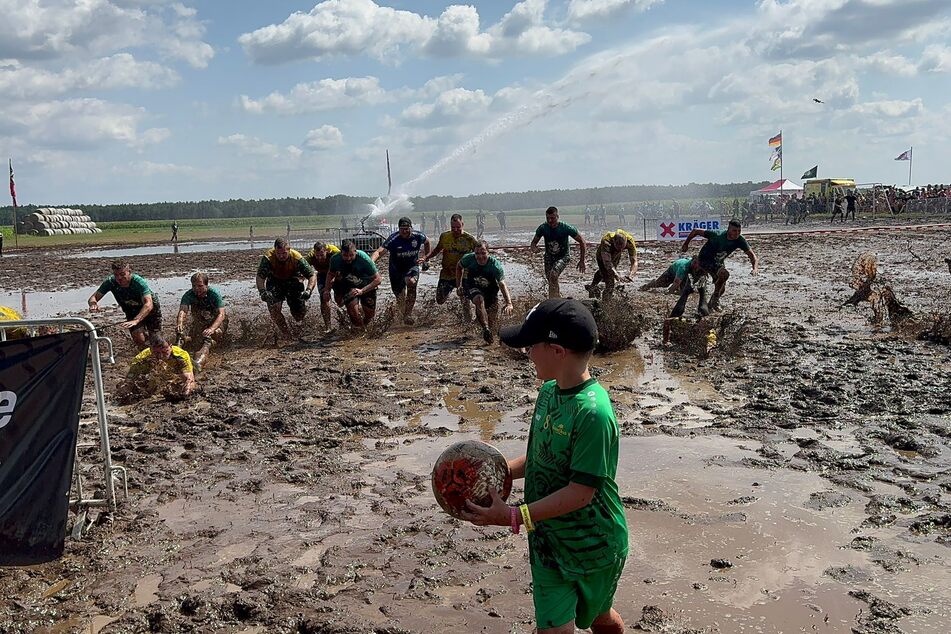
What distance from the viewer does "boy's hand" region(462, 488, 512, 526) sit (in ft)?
10.1

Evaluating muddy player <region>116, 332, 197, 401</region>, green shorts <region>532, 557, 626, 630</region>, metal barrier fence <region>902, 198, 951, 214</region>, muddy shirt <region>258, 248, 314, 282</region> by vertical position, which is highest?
metal barrier fence <region>902, 198, 951, 214</region>

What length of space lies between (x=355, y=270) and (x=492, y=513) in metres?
10.9

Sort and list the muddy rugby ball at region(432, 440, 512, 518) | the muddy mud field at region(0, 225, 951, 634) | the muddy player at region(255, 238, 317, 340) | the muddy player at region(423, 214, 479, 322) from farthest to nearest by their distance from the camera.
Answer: the muddy player at region(423, 214, 479, 322) < the muddy player at region(255, 238, 317, 340) < the muddy mud field at region(0, 225, 951, 634) < the muddy rugby ball at region(432, 440, 512, 518)

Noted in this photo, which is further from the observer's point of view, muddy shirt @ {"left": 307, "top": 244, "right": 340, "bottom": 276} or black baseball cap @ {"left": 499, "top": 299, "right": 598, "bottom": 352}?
muddy shirt @ {"left": 307, "top": 244, "right": 340, "bottom": 276}

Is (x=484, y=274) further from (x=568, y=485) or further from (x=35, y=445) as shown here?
(x=568, y=485)

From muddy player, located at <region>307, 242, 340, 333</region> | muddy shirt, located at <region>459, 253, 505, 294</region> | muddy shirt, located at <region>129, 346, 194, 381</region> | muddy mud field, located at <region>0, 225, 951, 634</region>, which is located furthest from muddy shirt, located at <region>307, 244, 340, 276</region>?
muddy shirt, located at <region>129, 346, 194, 381</region>

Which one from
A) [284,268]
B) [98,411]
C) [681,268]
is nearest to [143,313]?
[284,268]

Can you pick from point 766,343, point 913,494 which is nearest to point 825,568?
point 913,494

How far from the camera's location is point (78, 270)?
29.3m

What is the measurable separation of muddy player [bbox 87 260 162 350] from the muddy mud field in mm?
675

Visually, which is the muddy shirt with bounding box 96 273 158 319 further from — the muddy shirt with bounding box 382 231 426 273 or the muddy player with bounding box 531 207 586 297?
the muddy player with bounding box 531 207 586 297

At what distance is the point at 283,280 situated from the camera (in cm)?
1335

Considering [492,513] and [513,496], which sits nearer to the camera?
[492,513]

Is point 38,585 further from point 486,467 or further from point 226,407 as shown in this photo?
point 226,407
